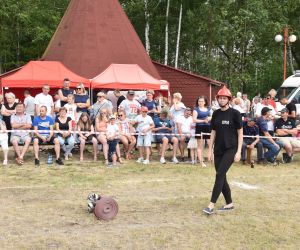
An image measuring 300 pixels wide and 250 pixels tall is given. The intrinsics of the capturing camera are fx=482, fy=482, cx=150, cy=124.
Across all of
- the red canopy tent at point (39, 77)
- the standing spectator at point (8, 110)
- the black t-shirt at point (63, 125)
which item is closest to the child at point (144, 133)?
the black t-shirt at point (63, 125)

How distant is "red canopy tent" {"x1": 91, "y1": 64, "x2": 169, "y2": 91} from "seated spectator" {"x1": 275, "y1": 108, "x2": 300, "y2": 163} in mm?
5356

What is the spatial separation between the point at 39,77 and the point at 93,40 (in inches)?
165

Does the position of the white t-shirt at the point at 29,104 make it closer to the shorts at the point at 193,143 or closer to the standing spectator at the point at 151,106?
the standing spectator at the point at 151,106

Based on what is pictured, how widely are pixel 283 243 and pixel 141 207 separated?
81.5 inches

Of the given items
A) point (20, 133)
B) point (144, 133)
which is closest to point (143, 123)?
point (144, 133)

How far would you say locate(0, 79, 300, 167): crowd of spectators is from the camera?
9953 mm

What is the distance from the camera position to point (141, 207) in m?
6.44

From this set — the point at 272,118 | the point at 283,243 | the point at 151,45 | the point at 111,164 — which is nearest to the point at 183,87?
the point at 151,45

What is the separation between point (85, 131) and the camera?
33.8ft

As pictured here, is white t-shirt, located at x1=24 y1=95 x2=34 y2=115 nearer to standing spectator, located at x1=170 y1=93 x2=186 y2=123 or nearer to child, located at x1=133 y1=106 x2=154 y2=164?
child, located at x1=133 y1=106 x2=154 y2=164

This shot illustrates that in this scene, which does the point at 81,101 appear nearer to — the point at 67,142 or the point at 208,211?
the point at 67,142

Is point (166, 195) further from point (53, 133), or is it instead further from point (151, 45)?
point (151, 45)

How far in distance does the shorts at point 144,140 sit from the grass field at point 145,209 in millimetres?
869

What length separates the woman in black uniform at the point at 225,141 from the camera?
6117 mm
